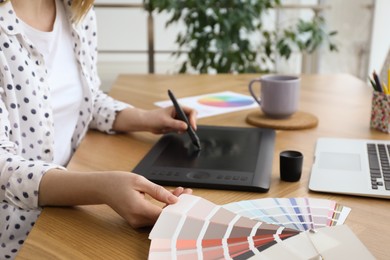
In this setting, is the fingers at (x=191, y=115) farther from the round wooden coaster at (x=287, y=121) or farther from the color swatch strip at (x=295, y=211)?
the color swatch strip at (x=295, y=211)

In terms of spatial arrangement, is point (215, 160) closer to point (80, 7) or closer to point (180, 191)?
point (180, 191)

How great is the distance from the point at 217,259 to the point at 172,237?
7 cm

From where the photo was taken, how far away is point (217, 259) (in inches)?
21.4

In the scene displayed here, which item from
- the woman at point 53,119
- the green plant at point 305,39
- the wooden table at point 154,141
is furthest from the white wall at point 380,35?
the woman at point 53,119

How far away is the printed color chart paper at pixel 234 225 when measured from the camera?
562 millimetres

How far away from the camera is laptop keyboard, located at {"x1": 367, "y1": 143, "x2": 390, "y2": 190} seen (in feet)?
2.50

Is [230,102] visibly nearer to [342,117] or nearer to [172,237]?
[342,117]

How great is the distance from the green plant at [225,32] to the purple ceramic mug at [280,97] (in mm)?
1293

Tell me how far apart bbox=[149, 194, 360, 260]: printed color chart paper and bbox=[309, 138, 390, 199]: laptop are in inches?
2.7

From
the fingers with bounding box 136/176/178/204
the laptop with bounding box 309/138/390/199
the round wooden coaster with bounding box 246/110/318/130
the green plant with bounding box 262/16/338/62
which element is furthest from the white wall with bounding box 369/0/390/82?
the fingers with bounding box 136/176/178/204

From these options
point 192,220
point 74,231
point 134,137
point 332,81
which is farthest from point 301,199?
point 332,81

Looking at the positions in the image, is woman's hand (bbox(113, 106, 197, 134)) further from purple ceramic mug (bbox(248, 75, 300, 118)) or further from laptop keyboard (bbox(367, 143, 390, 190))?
laptop keyboard (bbox(367, 143, 390, 190))

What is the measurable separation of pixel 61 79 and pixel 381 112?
2.26 ft

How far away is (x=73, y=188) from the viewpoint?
686 mm
